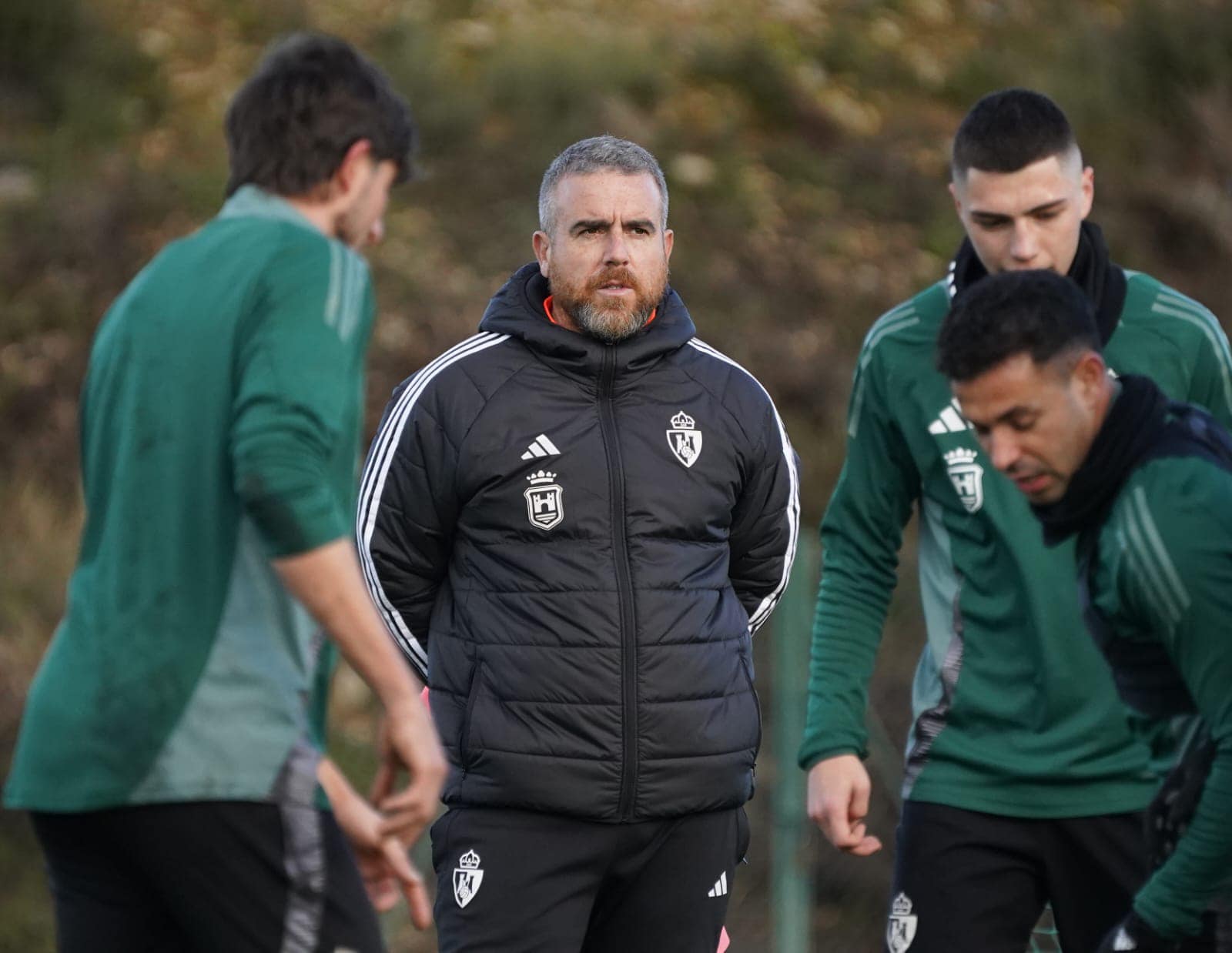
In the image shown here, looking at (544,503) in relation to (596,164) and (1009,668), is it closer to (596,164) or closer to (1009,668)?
(596,164)

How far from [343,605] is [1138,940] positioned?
4.95 feet

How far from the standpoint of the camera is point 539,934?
4.46 metres

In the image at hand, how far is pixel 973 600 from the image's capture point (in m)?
4.43

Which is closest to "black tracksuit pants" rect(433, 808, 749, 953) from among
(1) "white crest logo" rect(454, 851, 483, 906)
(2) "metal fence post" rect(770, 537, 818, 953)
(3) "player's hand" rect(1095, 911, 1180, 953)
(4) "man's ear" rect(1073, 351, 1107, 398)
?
(1) "white crest logo" rect(454, 851, 483, 906)

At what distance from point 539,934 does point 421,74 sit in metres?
10.6

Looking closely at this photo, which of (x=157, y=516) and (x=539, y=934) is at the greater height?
(x=157, y=516)

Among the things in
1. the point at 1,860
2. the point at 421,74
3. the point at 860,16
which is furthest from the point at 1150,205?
the point at 1,860

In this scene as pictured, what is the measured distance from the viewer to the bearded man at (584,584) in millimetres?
4461

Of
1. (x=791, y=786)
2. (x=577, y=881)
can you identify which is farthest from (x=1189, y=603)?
(x=791, y=786)

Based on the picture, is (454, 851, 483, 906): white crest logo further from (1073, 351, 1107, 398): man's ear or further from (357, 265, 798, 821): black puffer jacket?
(1073, 351, 1107, 398): man's ear

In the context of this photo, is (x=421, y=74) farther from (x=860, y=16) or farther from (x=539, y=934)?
(x=539, y=934)

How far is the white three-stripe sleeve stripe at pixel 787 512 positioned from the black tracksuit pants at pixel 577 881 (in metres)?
0.67

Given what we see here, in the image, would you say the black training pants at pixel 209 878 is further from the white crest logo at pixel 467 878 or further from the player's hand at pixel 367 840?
the white crest logo at pixel 467 878

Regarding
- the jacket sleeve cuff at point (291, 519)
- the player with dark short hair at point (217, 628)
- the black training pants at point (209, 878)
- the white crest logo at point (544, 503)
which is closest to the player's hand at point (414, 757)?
the player with dark short hair at point (217, 628)
